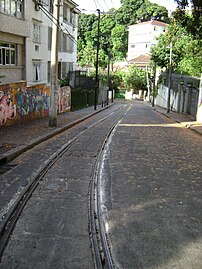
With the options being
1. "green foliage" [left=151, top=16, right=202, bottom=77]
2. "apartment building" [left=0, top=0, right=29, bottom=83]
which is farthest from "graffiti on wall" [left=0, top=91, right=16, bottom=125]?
"green foliage" [left=151, top=16, right=202, bottom=77]

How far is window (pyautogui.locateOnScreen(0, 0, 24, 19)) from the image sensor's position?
21000 mm

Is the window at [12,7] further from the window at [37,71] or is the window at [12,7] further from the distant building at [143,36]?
the distant building at [143,36]

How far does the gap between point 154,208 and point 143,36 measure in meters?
83.2

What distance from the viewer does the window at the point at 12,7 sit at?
827 inches

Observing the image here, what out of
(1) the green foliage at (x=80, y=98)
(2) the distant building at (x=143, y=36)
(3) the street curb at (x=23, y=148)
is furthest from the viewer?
(2) the distant building at (x=143, y=36)

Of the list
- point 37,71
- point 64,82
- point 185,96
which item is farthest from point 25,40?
point 185,96

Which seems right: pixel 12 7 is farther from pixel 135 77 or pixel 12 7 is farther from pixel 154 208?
pixel 135 77

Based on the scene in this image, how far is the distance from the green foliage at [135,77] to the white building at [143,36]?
12.4 meters

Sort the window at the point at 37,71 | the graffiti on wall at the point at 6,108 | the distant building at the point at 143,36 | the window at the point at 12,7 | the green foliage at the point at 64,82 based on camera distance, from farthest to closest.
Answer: the distant building at the point at 143,36 → the green foliage at the point at 64,82 → the window at the point at 37,71 → the window at the point at 12,7 → the graffiti on wall at the point at 6,108

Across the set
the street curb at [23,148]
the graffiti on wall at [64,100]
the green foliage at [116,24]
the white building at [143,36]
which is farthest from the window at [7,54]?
the white building at [143,36]

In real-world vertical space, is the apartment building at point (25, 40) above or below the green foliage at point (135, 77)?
above

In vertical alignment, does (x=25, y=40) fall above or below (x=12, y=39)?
above

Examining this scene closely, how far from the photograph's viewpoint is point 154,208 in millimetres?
6508

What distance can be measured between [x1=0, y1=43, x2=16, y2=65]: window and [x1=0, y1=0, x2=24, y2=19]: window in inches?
80.0
